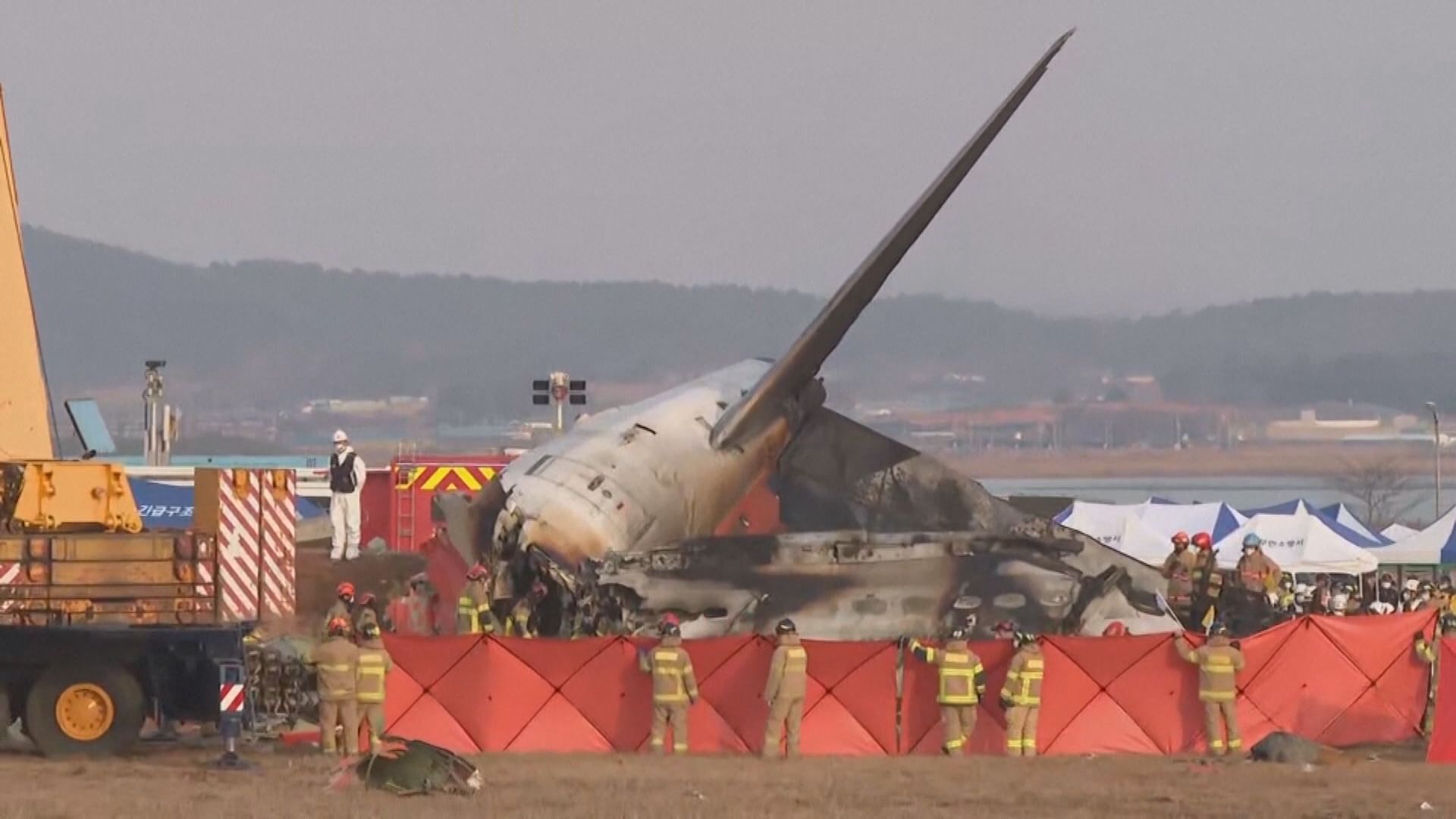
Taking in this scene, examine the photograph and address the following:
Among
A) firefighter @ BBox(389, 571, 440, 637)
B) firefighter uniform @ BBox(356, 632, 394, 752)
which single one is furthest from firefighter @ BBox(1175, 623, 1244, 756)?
firefighter @ BBox(389, 571, 440, 637)

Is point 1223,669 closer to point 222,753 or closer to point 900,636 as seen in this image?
point 900,636

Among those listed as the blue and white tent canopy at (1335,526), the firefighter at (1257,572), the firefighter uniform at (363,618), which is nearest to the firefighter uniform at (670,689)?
the firefighter uniform at (363,618)

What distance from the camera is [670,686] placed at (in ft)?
72.5

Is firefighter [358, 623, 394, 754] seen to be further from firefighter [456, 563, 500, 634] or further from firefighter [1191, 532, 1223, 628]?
firefighter [1191, 532, 1223, 628]

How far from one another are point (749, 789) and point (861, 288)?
1238cm

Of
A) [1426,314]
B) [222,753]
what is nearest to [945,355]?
[1426,314]

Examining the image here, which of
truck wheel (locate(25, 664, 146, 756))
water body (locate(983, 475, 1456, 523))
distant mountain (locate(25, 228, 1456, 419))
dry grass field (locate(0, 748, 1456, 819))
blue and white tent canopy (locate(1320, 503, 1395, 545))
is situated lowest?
dry grass field (locate(0, 748, 1456, 819))

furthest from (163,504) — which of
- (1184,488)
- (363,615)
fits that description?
(1184,488)

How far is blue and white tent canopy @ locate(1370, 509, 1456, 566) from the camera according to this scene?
48.3 meters

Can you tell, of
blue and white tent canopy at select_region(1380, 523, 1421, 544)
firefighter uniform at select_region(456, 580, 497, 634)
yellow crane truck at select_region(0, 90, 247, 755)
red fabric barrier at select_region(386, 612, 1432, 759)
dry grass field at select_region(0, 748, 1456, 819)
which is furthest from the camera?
blue and white tent canopy at select_region(1380, 523, 1421, 544)

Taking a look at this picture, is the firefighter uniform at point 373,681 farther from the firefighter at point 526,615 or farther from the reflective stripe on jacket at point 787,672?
the reflective stripe on jacket at point 787,672

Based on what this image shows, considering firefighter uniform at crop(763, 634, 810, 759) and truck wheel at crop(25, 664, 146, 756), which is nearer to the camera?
truck wheel at crop(25, 664, 146, 756)

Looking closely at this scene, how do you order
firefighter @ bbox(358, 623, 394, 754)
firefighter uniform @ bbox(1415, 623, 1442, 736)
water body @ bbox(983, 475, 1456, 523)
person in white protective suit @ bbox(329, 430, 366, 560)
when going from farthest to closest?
water body @ bbox(983, 475, 1456, 523)
person in white protective suit @ bbox(329, 430, 366, 560)
firefighter uniform @ bbox(1415, 623, 1442, 736)
firefighter @ bbox(358, 623, 394, 754)

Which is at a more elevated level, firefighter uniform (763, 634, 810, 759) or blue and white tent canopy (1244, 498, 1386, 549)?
blue and white tent canopy (1244, 498, 1386, 549)
